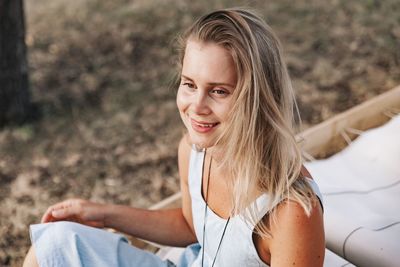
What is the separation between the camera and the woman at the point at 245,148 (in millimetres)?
1418

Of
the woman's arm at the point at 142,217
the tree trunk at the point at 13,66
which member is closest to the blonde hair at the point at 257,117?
the woman's arm at the point at 142,217

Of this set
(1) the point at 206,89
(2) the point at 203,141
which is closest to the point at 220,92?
(1) the point at 206,89

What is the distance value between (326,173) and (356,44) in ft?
7.54

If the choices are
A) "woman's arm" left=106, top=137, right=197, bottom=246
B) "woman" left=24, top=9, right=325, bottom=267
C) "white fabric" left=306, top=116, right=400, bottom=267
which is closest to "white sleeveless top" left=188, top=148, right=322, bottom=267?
"woman" left=24, top=9, right=325, bottom=267

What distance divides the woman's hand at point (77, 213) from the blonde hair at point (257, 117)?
57 centimetres

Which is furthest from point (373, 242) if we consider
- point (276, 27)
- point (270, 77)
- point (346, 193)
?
point (276, 27)

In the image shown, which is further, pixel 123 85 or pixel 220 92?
pixel 123 85

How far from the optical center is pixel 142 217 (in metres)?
1.97

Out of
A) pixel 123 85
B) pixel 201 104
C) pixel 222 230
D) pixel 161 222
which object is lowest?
pixel 123 85

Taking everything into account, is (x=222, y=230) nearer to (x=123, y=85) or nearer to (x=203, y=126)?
(x=203, y=126)

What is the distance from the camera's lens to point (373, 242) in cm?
205

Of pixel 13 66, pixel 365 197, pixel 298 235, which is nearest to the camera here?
pixel 298 235

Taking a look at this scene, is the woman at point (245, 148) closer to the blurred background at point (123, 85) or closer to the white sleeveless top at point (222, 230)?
the white sleeveless top at point (222, 230)

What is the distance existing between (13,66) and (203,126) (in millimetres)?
2472
